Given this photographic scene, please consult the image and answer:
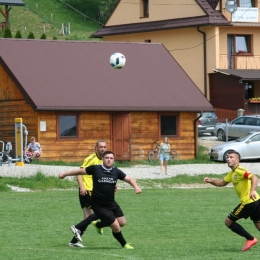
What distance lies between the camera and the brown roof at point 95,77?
39531 mm

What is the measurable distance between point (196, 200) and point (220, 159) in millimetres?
15257

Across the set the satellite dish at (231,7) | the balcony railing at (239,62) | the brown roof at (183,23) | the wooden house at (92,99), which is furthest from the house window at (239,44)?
the wooden house at (92,99)

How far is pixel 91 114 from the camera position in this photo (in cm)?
4012

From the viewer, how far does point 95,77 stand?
41438 mm

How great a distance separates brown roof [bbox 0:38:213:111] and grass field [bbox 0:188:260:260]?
11690 millimetres

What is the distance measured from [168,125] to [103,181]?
28009 mm

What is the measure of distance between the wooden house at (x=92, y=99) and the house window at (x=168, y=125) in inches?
1.9

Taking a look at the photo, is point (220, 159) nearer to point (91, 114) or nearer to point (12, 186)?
point (91, 114)

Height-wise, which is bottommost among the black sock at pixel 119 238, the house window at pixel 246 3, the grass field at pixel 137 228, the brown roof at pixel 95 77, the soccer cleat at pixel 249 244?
the grass field at pixel 137 228

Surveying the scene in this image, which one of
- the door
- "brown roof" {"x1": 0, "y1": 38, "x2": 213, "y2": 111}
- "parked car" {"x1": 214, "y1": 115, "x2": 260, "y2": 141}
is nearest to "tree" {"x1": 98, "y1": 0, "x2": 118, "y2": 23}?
"parked car" {"x1": 214, "y1": 115, "x2": 260, "y2": 141}

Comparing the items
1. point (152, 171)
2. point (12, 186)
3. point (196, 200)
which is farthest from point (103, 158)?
point (152, 171)

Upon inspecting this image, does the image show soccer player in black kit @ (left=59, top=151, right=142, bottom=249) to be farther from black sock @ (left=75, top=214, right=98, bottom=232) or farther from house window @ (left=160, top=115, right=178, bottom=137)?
house window @ (left=160, top=115, right=178, bottom=137)

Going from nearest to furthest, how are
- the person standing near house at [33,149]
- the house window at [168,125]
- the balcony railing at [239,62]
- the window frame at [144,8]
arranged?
the person standing near house at [33,149] → the house window at [168,125] → the balcony railing at [239,62] → the window frame at [144,8]

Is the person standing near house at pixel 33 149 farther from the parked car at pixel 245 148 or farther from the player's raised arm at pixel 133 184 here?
the player's raised arm at pixel 133 184
